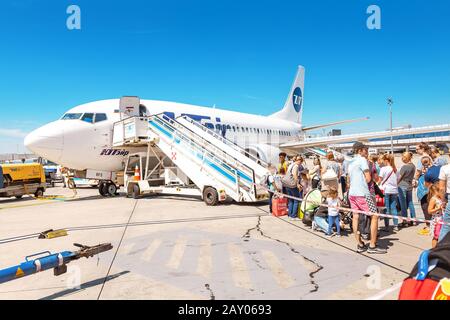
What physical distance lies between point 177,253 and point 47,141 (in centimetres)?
820

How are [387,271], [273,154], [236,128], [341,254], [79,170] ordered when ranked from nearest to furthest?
[387,271] → [341,254] → [79,170] → [273,154] → [236,128]

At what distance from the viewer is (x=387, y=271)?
13.7ft

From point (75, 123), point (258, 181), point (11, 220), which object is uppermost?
point (75, 123)

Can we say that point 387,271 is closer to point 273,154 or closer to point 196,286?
point 196,286

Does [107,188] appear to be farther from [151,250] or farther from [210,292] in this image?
[210,292]

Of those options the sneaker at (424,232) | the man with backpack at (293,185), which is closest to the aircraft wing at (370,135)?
the sneaker at (424,232)

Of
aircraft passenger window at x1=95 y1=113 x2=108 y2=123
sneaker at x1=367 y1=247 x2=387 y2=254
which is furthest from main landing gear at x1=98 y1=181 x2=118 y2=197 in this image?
sneaker at x1=367 y1=247 x2=387 y2=254

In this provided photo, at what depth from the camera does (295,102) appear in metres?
28.4

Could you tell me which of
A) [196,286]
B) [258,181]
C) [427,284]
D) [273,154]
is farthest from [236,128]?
[427,284]

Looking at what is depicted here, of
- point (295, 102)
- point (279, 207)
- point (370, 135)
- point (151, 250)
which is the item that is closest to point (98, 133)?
point (279, 207)

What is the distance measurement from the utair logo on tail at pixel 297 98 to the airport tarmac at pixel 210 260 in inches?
860

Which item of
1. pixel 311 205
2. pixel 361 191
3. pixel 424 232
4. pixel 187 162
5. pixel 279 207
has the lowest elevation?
pixel 424 232

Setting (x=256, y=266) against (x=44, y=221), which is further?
(x=44, y=221)

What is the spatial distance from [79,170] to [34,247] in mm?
7438
